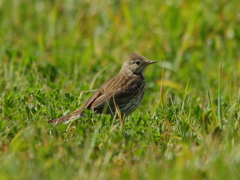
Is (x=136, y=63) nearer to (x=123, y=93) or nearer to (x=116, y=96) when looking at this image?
(x=123, y=93)

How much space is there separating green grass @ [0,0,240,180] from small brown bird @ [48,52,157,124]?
21 cm

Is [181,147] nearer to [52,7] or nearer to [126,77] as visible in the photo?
[126,77]

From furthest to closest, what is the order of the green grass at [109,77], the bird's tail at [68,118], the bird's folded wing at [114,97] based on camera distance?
the bird's folded wing at [114,97], the bird's tail at [68,118], the green grass at [109,77]

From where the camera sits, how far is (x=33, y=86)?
643 cm

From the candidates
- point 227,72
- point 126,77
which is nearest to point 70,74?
point 126,77

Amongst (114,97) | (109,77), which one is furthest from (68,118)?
(109,77)

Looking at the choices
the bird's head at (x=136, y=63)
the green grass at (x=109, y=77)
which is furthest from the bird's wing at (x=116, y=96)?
the bird's head at (x=136, y=63)

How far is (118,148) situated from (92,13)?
6.85 meters

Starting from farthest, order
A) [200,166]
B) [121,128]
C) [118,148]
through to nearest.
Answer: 1. [121,128]
2. [118,148]
3. [200,166]

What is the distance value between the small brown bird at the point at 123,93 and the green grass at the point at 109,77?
21 centimetres

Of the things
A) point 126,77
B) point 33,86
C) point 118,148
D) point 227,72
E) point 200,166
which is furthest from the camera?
point 227,72

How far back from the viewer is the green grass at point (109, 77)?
4.43m

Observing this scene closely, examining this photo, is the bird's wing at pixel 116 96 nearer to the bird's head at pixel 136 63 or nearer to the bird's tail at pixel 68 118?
the bird's head at pixel 136 63

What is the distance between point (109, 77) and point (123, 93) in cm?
192
